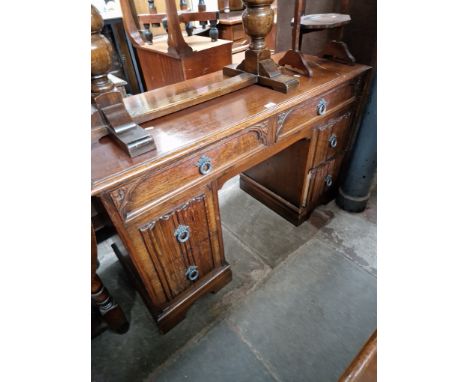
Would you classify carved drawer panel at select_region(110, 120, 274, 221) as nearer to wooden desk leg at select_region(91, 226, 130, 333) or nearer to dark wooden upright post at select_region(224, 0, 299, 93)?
dark wooden upright post at select_region(224, 0, 299, 93)

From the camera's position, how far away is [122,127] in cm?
87

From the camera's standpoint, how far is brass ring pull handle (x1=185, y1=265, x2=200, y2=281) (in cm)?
125

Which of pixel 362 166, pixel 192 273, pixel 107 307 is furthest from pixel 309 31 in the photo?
pixel 107 307

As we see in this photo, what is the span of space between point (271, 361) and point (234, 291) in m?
0.39

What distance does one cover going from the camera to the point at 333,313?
1.42 meters

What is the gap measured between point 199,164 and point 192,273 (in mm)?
567

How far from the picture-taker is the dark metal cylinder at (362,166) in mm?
1566

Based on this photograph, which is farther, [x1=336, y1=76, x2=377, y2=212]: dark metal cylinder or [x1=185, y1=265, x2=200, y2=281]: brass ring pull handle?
[x1=336, y1=76, x2=377, y2=212]: dark metal cylinder

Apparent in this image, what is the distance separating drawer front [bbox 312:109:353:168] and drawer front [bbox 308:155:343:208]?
2.2 inches

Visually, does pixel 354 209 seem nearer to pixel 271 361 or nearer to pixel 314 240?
pixel 314 240

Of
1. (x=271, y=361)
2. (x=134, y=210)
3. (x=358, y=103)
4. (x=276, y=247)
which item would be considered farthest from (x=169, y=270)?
(x=358, y=103)

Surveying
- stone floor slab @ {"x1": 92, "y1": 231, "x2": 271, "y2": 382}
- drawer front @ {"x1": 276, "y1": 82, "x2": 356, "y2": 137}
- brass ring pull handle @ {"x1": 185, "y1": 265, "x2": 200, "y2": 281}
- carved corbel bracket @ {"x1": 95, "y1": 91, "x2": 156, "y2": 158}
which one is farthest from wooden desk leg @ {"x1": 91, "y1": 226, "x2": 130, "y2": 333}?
drawer front @ {"x1": 276, "y1": 82, "x2": 356, "y2": 137}

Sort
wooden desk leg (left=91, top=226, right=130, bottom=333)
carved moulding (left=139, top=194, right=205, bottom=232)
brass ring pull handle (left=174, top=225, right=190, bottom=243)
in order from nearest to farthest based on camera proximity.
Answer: carved moulding (left=139, top=194, right=205, bottom=232) < brass ring pull handle (left=174, top=225, right=190, bottom=243) < wooden desk leg (left=91, top=226, right=130, bottom=333)

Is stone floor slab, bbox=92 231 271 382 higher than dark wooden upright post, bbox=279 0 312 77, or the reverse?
dark wooden upright post, bbox=279 0 312 77
